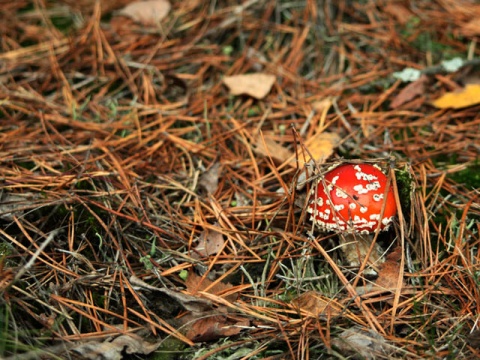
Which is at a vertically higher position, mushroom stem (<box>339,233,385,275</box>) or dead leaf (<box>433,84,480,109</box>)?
dead leaf (<box>433,84,480,109</box>)

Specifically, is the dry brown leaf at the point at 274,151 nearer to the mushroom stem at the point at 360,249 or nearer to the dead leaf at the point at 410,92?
the mushroom stem at the point at 360,249

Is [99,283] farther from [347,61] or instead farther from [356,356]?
[347,61]

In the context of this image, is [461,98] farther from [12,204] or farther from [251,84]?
[12,204]

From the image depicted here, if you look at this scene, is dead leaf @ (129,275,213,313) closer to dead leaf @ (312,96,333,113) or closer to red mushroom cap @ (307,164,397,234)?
red mushroom cap @ (307,164,397,234)

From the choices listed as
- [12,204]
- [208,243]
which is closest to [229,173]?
[208,243]

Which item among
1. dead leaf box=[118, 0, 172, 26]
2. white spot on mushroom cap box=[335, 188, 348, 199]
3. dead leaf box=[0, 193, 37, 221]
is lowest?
dead leaf box=[0, 193, 37, 221]

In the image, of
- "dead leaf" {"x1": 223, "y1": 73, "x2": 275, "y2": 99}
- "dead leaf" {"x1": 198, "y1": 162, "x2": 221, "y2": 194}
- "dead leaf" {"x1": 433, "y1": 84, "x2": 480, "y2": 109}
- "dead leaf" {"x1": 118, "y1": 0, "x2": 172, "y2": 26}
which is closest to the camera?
"dead leaf" {"x1": 198, "y1": 162, "x2": 221, "y2": 194}

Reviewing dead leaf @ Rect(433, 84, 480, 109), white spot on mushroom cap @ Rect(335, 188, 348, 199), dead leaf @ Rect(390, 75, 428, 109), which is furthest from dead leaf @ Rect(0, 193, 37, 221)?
dead leaf @ Rect(433, 84, 480, 109)
